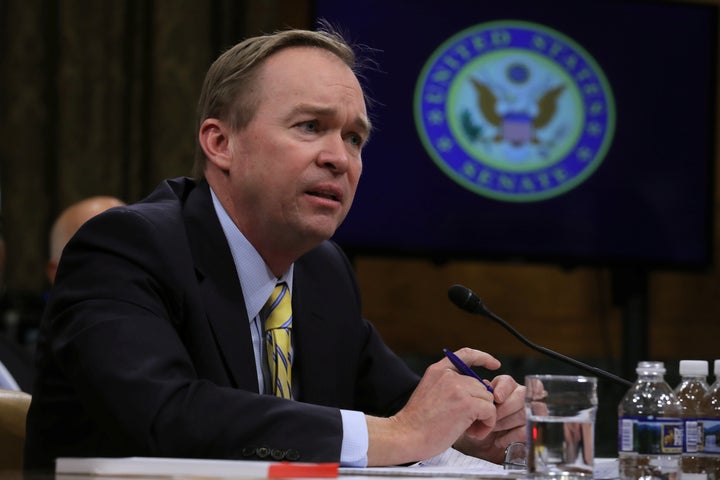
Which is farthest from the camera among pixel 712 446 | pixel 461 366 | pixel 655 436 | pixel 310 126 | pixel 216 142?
pixel 216 142

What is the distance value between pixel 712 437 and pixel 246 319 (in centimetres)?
79

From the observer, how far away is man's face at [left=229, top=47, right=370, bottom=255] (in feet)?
6.37

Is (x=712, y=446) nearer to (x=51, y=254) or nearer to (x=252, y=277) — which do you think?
(x=252, y=277)

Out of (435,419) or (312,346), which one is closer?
(435,419)

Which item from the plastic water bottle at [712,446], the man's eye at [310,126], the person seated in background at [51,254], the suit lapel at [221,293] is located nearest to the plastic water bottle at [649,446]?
the plastic water bottle at [712,446]

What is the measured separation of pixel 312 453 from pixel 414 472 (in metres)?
A: 0.17

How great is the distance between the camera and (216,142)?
81.0 inches

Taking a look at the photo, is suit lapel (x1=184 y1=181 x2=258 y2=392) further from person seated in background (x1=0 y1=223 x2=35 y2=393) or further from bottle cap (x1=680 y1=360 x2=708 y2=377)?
person seated in background (x1=0 y1=223 x2=35 y2=393)

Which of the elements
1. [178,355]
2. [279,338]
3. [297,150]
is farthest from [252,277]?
[178,355]

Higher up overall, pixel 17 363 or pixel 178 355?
pixel 178 355

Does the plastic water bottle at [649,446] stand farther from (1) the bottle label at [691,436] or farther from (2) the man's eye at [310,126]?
(2) the man's eye at [310,126]

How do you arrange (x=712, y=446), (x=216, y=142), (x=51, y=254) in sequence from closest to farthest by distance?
(x=712, y=446)
(x=216, y=142)
(x=51, y=254)

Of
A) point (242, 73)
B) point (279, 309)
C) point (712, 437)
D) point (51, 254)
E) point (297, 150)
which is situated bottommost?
point (51, 254)

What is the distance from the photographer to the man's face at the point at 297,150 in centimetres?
194
